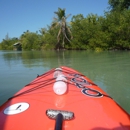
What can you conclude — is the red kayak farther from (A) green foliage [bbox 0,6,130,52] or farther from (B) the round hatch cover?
(A) green foliage [bbox 0,6,130,52]

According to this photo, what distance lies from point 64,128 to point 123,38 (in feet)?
63.5

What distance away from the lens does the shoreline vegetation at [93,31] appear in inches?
742

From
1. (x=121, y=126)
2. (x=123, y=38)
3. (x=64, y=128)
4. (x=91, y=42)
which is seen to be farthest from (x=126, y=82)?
(x=91, y=42)

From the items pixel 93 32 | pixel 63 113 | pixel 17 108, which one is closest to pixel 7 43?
pixel 93 32

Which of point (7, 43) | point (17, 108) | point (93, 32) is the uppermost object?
point (93, 32)

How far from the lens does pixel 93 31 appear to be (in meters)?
24.9

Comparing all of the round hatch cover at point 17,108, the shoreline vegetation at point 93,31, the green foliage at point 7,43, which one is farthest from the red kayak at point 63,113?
the green foliage at point 7,43

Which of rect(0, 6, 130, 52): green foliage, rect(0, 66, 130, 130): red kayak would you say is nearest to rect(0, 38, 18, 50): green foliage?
rect(0, 6, 130, 52): green foliage

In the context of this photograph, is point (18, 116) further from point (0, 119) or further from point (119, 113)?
point (119, 113)

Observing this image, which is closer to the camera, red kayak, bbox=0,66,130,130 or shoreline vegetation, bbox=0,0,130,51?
red kayak, bbox=0,66,130,130

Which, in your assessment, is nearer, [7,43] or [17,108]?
[17,108]

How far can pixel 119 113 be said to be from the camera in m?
1.43

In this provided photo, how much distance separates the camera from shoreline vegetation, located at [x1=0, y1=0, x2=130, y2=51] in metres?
18.8

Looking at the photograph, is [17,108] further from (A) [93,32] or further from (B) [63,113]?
Result: (A) [93,32]
